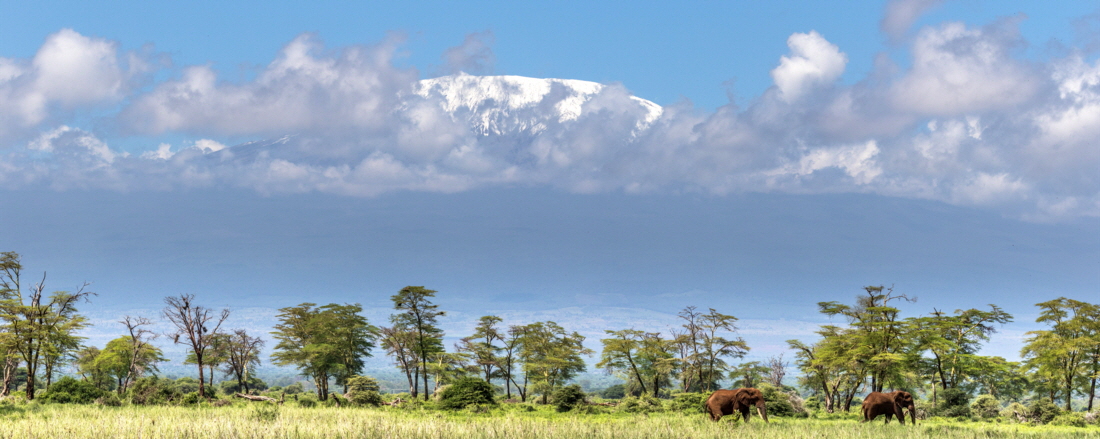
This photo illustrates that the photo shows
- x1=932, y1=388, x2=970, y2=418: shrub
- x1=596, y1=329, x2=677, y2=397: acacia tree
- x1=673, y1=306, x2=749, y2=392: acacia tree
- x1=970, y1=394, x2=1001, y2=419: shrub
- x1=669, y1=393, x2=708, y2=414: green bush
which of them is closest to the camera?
x1=669, y1=393, x2=708, y2=414: green bush

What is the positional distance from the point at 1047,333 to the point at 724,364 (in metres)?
28.2

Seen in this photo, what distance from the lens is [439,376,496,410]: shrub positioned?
1604 inches

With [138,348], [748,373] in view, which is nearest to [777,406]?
[748,373]

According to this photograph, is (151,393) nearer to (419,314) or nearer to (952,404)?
(419,314)

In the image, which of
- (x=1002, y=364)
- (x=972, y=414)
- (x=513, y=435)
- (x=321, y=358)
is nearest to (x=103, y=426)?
(x=513, y=435)

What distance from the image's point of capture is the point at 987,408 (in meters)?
49.0

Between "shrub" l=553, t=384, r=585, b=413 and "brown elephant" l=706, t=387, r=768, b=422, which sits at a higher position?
"brown elephant" l=706, t=387, r=768, b=422

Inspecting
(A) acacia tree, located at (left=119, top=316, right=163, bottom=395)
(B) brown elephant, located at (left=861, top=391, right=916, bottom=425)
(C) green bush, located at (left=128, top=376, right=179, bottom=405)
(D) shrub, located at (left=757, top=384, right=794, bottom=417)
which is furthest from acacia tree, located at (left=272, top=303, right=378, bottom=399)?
(B) brown elephant, located at (left=861, top=391, right=916, bottom=425)

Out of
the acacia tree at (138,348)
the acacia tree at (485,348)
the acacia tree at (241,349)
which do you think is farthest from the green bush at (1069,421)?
the acacia tree at (138,348)

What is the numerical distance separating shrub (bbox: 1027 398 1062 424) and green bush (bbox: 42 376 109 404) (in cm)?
6112

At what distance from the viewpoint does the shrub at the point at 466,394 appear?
4075 cm

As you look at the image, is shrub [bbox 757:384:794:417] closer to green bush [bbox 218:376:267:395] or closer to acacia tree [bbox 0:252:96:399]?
acacia tree [bbox 0:252:96:399]

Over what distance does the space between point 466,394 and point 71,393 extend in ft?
85.8

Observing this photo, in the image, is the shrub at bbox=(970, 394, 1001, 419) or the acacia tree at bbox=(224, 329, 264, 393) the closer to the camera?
the shrub at bbox=(970, 394, 1001, 419)
